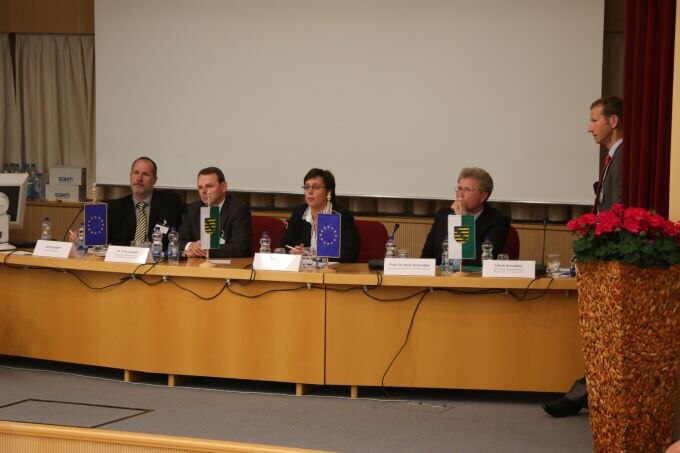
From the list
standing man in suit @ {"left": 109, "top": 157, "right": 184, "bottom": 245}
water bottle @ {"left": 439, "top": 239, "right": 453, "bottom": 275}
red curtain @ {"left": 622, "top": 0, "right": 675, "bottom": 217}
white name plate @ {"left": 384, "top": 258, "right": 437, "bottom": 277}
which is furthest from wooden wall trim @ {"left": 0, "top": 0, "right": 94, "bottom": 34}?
red curtain @ {"left": 622, "top": 0, "right": 675, "bottom": 217}

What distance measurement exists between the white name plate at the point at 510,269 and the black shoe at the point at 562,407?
0.65m

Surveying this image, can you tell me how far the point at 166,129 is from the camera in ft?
28.8

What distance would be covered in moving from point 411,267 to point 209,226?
1168mm

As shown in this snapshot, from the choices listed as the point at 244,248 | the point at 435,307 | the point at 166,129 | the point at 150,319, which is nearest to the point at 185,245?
the point at 244,248

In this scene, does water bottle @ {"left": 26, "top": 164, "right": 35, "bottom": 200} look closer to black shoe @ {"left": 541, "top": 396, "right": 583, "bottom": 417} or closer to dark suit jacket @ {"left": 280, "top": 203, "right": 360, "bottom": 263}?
dark suit jacket @ {"left": 280, "top": 203, "right": 360, "bottom": 263}

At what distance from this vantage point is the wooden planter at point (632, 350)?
4020 mm

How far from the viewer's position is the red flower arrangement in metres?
3.96

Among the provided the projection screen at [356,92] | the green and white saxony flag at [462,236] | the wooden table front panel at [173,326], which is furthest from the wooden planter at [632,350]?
the projection screen at [356,92]

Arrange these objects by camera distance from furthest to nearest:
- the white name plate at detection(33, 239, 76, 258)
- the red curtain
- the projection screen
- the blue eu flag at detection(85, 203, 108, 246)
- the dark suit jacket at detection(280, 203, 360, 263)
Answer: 1. the projection screen
2. the dark suit jacket at detection(280, 203, 360, 263)
3. the blue eu flag at detection(85, 203, 108, 246)
4. the white name plate at detection(33, 239, 76, 258)
5. the red curtain

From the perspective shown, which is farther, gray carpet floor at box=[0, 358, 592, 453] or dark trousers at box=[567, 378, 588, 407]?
dark trousers at box=[567, 378, 588, 407]

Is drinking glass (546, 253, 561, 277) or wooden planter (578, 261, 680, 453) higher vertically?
drinking glass (546, 253, 561, 277)

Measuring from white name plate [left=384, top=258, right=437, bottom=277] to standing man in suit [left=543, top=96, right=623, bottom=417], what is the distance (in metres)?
0.90

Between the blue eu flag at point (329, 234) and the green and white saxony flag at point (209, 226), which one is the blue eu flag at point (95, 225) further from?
the blue eu flag at point (329, 234)

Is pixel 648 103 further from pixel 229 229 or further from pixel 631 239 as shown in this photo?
pixel 229 229
